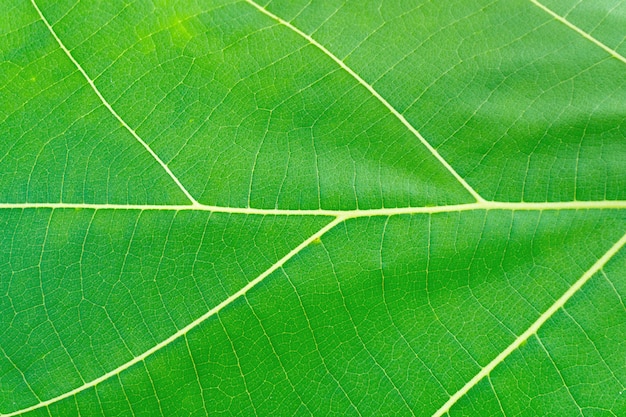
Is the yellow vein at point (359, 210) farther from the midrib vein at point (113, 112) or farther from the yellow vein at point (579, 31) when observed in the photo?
the yellow vein at point (579, 31)

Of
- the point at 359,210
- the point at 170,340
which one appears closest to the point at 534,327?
the point at 359,210

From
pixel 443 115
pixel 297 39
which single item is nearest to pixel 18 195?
pixel 297 39

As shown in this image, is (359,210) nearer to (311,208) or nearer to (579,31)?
(311,208)

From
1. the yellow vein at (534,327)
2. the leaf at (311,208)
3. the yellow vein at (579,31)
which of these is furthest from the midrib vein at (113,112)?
the yellow vein at (579,31)

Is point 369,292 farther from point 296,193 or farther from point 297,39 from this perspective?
point 297,39

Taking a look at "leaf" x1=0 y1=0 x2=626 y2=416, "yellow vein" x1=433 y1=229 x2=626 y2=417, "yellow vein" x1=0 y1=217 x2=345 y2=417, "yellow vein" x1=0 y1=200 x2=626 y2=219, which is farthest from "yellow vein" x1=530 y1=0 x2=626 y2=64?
"yellow vein" x1=0 y1=217 x2=345 y2=417

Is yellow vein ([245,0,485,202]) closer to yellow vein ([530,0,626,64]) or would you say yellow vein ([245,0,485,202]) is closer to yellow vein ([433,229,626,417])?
yellow vein ([433,229,626,417])
